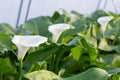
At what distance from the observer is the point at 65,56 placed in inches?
33.8

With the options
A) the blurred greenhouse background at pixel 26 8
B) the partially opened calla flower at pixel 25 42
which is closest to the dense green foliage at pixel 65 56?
the partially opened calla flower at pixel 25 42

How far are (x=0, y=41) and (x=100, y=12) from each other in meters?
0.76

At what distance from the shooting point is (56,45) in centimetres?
71

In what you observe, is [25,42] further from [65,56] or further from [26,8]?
[26,8]

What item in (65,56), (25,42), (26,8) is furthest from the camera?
(26,8)

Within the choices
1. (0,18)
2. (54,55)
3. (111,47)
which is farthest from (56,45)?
(0,18)

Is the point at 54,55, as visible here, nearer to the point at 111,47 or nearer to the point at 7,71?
the point at 7,71

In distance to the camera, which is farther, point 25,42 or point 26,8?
point 26,8

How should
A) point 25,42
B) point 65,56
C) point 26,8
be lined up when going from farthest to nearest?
1. point 26,8
2. point 65,56
3. point 25,42

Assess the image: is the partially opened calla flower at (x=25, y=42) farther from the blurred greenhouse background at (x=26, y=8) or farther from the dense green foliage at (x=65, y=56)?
the blurred greenhouse background at (x=26, y=8)

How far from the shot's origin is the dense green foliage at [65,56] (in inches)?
24.9

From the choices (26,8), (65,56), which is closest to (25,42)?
(65,56)

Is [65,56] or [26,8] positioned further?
[26,8]

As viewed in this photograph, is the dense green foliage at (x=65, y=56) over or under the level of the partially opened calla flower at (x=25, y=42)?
under
